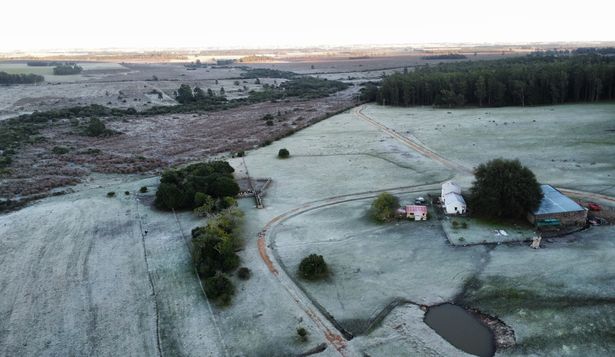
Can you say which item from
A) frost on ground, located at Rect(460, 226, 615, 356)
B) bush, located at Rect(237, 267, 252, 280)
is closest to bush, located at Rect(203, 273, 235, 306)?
bush, located at Rect(237, 267, 252, 280)

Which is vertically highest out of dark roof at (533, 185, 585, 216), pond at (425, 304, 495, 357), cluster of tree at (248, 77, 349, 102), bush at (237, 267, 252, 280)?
cluster of tree at (248, 77, 349, 102)

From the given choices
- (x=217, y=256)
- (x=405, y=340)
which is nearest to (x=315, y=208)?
(x=217, y=256)

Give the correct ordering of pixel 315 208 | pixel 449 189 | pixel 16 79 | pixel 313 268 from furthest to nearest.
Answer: pixel 16 79
pixel 315 208
pixel 449 189
pixel 313 268

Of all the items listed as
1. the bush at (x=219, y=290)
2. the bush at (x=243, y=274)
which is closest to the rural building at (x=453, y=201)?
the bush at (x=243, y=274)

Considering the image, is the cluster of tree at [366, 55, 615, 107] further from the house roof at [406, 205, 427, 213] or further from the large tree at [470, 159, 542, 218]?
the house roof at [406, 205, 427, 213]

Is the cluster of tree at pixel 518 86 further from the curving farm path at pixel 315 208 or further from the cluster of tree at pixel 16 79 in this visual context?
the cluster of tree at pixel 16 79

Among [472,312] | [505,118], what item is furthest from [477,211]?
[505,118]

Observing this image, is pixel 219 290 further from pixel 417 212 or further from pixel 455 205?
pixel 455 205
